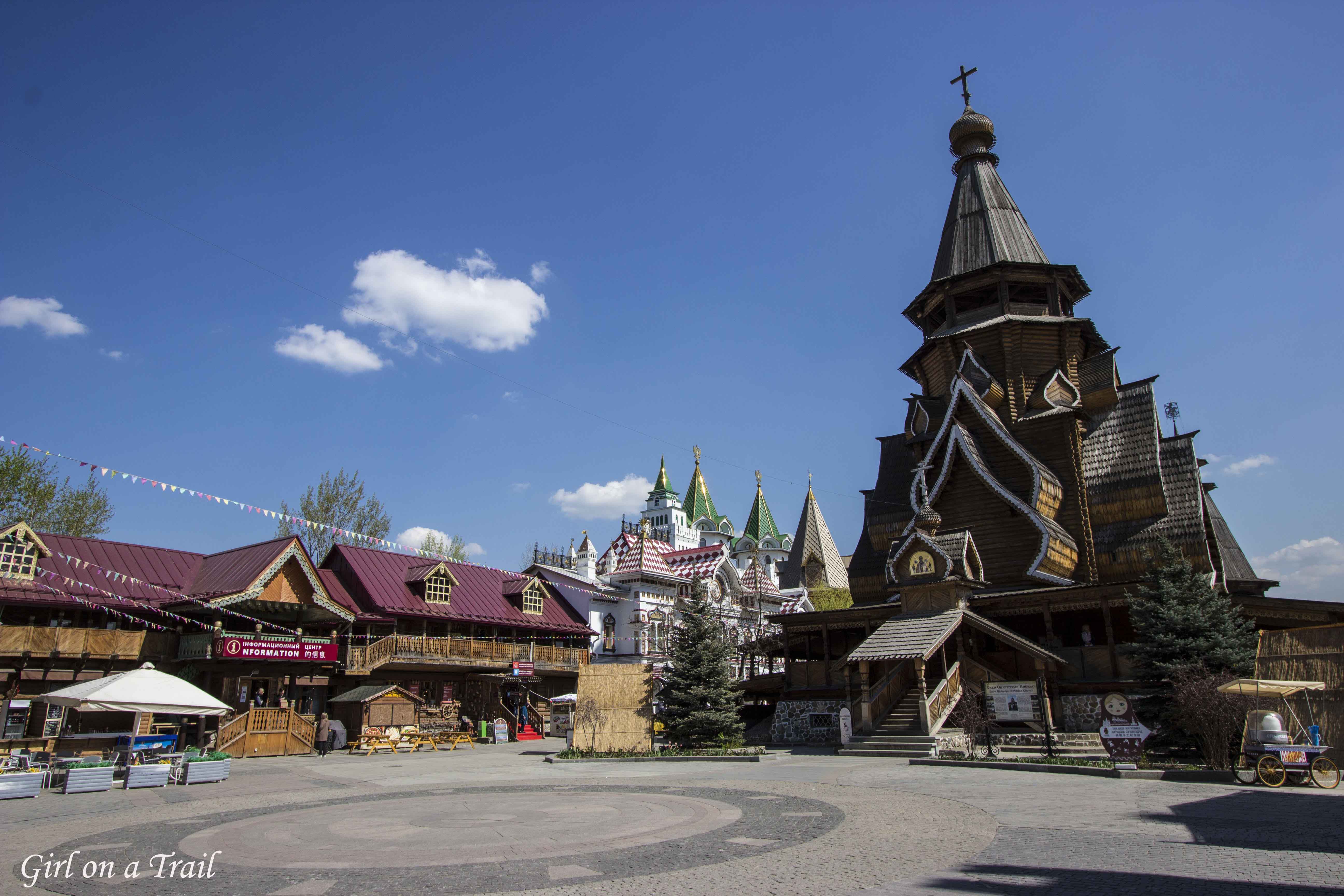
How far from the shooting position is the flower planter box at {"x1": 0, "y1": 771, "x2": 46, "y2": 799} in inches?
583

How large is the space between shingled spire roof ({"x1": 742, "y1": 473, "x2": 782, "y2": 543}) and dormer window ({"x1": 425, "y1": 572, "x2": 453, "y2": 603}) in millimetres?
73830

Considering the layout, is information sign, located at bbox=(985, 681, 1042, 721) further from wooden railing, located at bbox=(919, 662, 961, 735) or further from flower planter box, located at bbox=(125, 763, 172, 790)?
flower planter box, located at bbox=(125, 763, 172, 790)

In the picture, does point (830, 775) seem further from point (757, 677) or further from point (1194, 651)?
point (757, 677)

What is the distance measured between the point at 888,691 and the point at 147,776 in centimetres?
1815

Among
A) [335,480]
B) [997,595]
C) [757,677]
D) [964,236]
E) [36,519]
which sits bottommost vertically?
[757,677]

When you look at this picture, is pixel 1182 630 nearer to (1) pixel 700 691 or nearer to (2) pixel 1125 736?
(2) pixel 1125 736

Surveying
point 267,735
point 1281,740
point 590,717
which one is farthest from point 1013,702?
point 267,735

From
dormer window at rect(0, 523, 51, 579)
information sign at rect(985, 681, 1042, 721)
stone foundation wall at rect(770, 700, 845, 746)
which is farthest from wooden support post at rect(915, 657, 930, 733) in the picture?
dormer window at rect(0, 523, 51, 579)

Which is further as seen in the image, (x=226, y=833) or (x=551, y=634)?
(x=551, y=634)

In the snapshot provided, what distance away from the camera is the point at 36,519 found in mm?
35656

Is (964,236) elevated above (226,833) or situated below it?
above

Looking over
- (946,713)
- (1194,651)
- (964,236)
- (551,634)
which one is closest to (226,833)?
(946,713)

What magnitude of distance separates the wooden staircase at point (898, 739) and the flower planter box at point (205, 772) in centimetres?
1450

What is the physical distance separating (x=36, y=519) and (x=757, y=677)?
31.3 m
